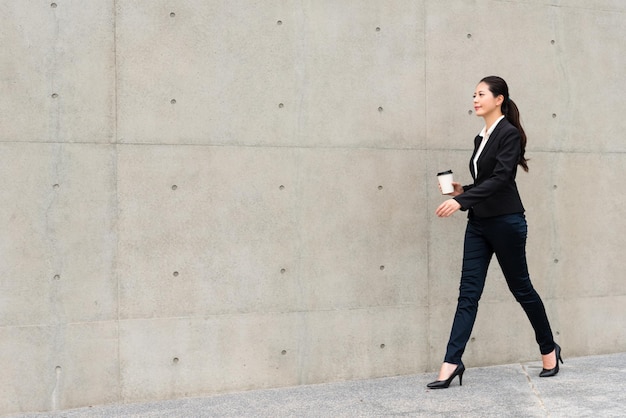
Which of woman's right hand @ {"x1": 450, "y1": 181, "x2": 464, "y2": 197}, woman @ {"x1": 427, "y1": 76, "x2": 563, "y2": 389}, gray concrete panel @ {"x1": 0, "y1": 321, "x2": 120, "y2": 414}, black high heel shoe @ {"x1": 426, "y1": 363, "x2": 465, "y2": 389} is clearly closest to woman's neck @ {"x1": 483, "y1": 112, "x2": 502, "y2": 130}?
woman @ {"x1": 427, "y1": 76, "x2": 563, "y2": 389}

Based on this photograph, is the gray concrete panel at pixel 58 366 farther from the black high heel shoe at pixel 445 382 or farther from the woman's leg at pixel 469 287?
the woman's leg at pixel 469 287

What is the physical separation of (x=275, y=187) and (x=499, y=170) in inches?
51.9

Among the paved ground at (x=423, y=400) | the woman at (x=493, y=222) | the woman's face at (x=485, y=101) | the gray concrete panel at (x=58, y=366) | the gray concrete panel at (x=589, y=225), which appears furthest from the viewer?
the gray concrete panel at (x=589, y=225)

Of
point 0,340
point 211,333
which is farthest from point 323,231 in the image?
point 0,340

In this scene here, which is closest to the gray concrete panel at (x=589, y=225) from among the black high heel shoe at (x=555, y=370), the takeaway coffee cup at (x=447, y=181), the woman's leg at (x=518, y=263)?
the black high heel shoe at (x=555, y=370)

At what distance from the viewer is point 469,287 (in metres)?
5.05

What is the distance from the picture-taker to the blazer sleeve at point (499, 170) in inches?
190

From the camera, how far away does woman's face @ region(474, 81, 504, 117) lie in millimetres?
5051

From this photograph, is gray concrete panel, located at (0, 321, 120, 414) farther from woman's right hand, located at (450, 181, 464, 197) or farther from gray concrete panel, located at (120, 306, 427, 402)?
woman's right hand, located at (450, 181, 464, 197)

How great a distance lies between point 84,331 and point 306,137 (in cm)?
173

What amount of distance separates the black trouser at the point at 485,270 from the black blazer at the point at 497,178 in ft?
0.23

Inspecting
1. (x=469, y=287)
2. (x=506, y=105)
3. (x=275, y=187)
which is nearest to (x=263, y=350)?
(x=275, y=187)

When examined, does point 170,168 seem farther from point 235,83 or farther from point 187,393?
point 187,393

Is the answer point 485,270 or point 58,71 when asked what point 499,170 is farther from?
point 58,71
